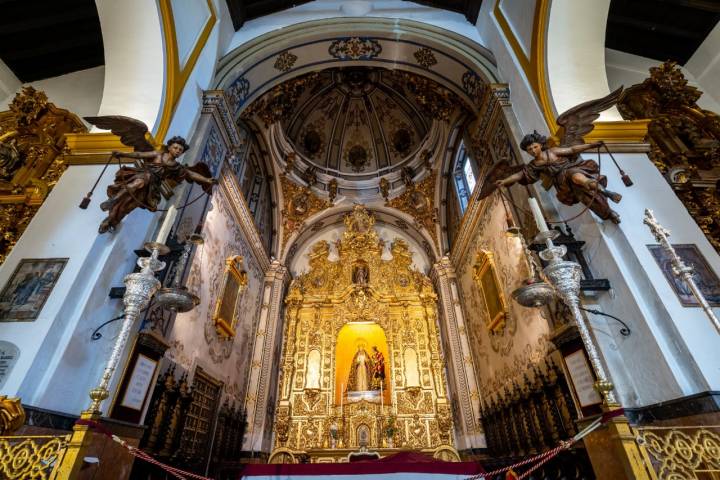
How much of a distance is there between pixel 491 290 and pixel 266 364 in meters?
6.18

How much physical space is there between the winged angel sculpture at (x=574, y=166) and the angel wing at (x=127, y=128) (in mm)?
4557

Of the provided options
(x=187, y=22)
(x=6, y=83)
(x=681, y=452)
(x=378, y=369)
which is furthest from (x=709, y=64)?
(x=6, y=83)

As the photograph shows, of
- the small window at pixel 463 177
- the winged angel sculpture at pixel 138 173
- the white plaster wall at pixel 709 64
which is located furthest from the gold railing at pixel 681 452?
the small window at pixel 463 177

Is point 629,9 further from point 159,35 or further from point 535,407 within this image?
point 159,35

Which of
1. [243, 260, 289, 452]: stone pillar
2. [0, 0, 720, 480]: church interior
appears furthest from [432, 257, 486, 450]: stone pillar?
[243, 260, 289, 452]: stone pillar

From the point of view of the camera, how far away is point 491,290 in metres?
7.47

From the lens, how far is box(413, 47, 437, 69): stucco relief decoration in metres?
7.56

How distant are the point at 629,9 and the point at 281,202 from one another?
9.99 meters

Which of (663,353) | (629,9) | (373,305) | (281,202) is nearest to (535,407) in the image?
(663,353)

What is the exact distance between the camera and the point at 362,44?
7969 millimetres

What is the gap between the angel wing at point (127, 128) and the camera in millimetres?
4062

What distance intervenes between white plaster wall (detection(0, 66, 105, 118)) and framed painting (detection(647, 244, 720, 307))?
9.35m

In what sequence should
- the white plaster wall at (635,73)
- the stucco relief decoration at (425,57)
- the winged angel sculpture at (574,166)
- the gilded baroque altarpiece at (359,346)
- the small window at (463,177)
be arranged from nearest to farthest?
the winged angel sculpture at (574,166), the white plaster wall at (635,73), the stucco relief decoration at (425,57), the gilded baroque altarpiece at (359,346), the small window at (463,177)

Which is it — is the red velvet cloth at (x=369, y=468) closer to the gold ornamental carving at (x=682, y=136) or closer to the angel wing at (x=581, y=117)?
the angel wing at (x=581, y=117)
